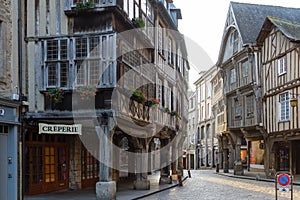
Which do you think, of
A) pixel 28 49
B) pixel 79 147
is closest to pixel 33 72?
pixel 28 49

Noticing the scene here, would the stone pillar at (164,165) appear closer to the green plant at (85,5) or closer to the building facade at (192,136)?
the green plant at (85,5)

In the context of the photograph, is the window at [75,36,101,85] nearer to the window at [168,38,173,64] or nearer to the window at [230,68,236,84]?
the window at [168,38,173,64]

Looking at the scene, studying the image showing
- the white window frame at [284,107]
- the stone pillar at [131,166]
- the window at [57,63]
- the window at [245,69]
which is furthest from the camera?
the window at [245,69]

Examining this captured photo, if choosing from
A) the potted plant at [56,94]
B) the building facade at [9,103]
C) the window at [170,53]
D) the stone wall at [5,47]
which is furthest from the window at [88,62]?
the window at [170,53]

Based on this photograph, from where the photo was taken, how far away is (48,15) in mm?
15141

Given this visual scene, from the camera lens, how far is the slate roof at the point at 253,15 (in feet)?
101

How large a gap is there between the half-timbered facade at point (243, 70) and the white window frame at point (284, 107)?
228 centimetres

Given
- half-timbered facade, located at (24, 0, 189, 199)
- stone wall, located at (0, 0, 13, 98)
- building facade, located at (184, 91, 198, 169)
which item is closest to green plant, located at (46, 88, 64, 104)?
half-timbered facade, located at (24, 0, 189, 199)

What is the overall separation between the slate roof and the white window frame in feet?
17.1

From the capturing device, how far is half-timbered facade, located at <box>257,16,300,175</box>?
24750 millimetres

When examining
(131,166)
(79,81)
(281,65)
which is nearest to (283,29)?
(281,65)

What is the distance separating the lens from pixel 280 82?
26.4 m

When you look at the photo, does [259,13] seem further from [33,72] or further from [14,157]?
[14,157]

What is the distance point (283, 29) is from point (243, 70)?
6.11 meters
